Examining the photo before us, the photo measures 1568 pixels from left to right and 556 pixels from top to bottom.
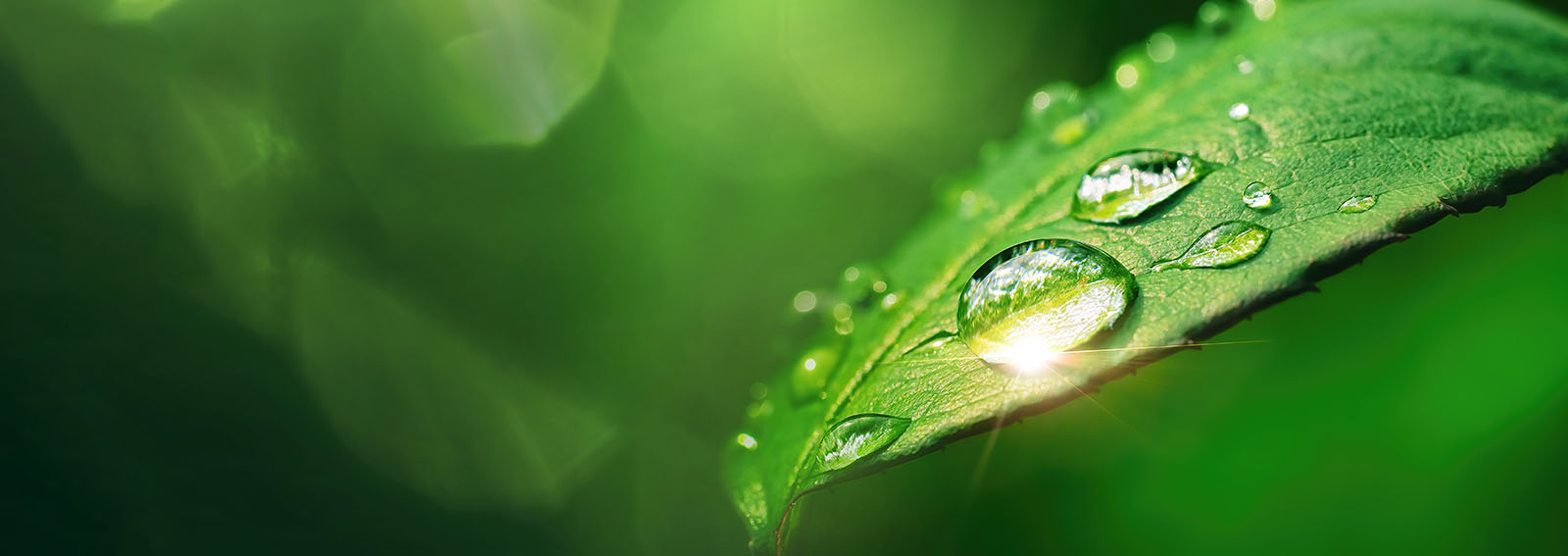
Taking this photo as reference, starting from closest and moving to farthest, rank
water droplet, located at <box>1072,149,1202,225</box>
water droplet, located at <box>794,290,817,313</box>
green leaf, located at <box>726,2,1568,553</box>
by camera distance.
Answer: green leaf, located at <box>726,2,1568,553</box>
water droplet, located at <box>1072,149,1202,225</box>
water droplet, located at <box>794,290,817,313</box>

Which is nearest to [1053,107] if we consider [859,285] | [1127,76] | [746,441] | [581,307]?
[1127,76]

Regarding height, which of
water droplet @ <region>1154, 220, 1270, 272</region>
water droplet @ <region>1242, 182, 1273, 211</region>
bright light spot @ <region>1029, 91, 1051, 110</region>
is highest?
bright light spot @ <region>1029, 91, 1051, 110</region>

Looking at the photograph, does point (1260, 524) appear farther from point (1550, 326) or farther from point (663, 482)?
point (663, 482)

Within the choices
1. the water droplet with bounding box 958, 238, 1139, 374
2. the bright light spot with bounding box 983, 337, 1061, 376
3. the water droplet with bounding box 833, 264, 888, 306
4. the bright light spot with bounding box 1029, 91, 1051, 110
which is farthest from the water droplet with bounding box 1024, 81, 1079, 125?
the bright light spot with bounding box 983, 337, 1061, 376

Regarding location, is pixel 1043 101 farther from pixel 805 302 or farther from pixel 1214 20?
pixel 805 302

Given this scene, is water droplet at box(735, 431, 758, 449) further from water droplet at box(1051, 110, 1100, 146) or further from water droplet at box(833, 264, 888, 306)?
water droplet at box(1051, 110, 1100, 146)

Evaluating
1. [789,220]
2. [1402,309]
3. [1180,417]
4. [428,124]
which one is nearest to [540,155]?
[428,124]
